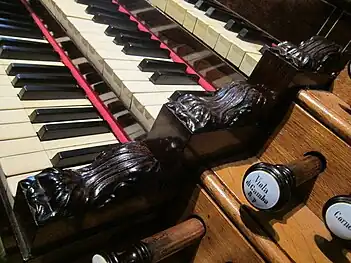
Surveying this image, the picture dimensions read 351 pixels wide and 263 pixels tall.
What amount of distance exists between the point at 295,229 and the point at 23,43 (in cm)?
121

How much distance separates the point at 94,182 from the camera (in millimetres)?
698

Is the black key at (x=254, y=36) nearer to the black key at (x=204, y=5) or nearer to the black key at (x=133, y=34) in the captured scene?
the black key at (x=204, y=5)

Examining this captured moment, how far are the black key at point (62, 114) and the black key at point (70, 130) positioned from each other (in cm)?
4

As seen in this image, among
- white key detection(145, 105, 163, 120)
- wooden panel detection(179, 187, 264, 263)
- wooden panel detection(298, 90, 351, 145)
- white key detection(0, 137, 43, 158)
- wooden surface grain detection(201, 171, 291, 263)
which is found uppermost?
wooden panel detection(298, 90, 351, 145)

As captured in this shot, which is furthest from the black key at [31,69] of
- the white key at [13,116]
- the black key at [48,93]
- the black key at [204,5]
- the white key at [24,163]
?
the black key at [204,5]

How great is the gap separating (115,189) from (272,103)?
0.44 metres

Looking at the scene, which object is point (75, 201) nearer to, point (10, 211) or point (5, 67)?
point (10, 211)

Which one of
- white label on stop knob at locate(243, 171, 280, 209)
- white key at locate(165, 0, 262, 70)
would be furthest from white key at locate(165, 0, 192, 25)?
white label on stop knob at locate(243, 171, 280, 209)

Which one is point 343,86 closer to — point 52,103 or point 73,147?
point 73,147

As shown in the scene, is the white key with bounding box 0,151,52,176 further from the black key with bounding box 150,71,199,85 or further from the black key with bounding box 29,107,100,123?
the black key with bounding box 150,71,199,85

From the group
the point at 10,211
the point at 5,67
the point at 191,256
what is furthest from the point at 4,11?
the point at 191,256

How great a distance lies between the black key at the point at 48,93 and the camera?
119 cm

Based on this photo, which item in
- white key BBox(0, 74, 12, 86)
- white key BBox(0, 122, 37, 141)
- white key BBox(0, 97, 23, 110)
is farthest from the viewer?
white key BBox(0, 74, 12, 86)

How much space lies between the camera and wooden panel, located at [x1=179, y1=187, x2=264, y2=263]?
2.59ft
